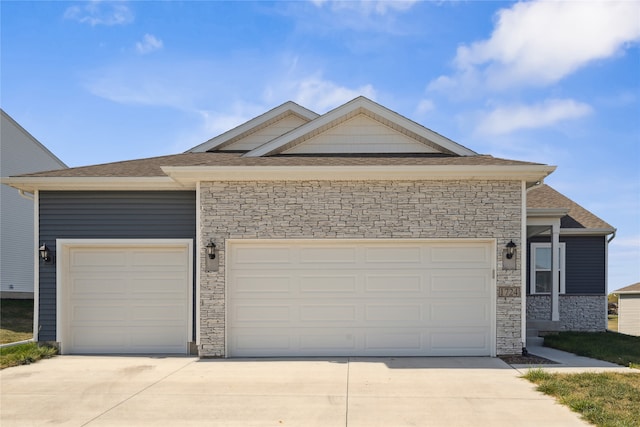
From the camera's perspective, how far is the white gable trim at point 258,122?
1350cm

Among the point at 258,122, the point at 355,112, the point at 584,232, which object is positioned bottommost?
the point at 584,232

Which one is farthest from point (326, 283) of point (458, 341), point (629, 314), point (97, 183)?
point (629, 314)

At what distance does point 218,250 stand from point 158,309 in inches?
74.6

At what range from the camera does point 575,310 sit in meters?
15.2

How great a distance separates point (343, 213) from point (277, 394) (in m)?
3.78

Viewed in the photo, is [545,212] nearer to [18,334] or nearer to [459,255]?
[459,255]

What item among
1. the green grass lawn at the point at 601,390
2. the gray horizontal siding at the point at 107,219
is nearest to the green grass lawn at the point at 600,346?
the green grass lawn at the point at 601,390

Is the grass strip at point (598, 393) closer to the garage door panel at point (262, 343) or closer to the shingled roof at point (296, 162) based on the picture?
the shingled roof at point (296, 162)

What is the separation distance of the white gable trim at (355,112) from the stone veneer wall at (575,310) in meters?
6.28

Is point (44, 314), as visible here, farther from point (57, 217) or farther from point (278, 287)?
point (278, 287)

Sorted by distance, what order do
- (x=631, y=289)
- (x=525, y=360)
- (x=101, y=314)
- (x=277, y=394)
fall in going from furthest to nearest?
(x=631, y=289)
(x=101, y=314)
(x=525, y=360)
(x=277, y=394)

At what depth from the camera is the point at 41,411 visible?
21.2 ft

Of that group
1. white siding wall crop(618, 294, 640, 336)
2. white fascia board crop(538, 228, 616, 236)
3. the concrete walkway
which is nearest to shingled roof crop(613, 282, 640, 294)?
white siding wall crop(618, 294, 640, 336)

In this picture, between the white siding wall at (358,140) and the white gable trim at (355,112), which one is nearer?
the white gable trim at (355,112)
